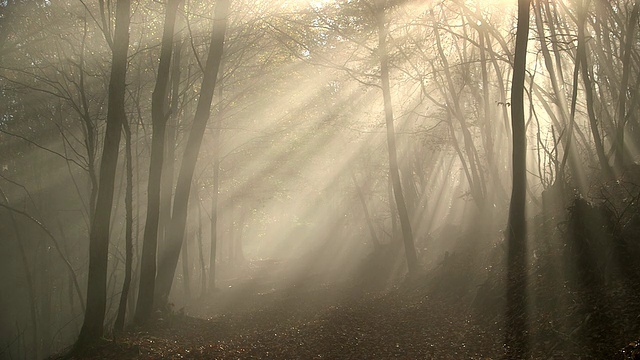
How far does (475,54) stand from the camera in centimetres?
1995

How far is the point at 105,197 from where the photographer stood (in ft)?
32.0

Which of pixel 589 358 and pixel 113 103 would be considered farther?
pixel 113 103

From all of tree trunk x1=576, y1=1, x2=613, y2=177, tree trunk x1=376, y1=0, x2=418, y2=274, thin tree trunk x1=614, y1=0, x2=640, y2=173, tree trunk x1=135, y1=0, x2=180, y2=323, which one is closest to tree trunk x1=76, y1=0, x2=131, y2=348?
tree trunk x1=135, y1=0, x2=180, y2=323

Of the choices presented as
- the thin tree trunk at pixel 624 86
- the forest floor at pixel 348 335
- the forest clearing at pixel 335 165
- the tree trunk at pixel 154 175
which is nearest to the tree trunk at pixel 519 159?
the forest clearing at pixel 335 165

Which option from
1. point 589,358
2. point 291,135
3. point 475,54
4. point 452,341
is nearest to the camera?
point 589,358

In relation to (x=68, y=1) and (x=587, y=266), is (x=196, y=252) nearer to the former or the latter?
(x=68, y=1)

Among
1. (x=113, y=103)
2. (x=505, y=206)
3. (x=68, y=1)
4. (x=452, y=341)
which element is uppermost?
(x=68, y=1)

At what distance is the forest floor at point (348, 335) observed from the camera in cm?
883

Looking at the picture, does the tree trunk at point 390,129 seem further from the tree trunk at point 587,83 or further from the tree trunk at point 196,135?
the tree trunk at point 587,83

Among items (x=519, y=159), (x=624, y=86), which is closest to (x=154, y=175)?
(x=519, y=159)

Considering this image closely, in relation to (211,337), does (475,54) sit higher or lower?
higher

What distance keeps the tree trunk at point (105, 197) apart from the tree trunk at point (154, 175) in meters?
1.94

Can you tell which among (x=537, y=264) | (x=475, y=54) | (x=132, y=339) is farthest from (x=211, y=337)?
Answer: (x=475, y=54)

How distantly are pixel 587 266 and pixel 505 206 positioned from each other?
1057 cm
